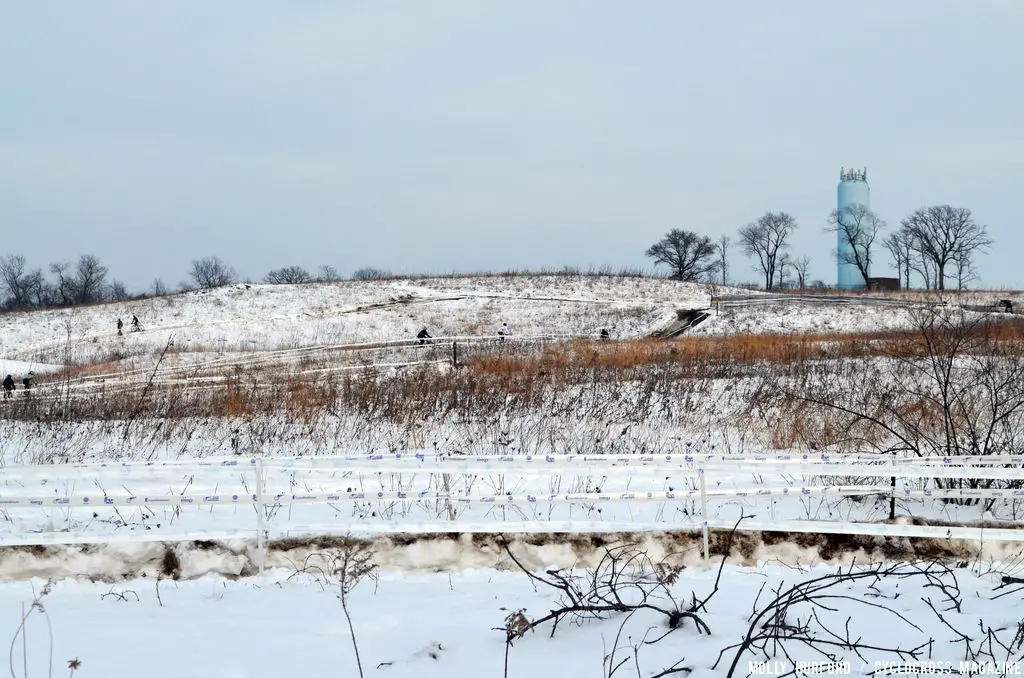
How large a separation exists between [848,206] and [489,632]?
71634 mm

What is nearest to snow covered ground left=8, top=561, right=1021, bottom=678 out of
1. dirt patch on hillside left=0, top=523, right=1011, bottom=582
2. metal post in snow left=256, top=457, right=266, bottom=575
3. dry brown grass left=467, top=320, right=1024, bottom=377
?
metal post in snow left=256, top=457, right=266, bottom=575

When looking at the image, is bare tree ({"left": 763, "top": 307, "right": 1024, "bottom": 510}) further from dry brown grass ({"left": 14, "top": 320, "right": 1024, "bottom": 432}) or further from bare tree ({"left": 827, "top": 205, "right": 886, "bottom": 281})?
bare tree ({"left": 827, "top": 205, "right": 886, "bottom": 281})

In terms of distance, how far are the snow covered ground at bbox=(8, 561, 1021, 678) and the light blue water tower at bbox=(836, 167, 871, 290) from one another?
69.0m

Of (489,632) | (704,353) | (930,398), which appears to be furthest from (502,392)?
(489,632)

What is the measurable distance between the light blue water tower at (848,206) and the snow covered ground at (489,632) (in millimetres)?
68990

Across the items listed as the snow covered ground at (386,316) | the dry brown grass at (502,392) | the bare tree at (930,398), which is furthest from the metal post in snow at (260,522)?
the snow covered ground at (386,316)

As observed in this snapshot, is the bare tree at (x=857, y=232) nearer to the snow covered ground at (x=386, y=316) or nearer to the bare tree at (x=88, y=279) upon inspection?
the snow covered ground at (x=386, y=316)

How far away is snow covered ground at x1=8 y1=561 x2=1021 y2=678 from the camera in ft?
10.6

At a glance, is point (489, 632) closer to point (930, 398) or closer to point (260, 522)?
point (260, 522)

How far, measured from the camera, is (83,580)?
23.1 ft

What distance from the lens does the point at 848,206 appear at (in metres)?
67.0

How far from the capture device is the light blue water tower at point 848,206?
6712 cm

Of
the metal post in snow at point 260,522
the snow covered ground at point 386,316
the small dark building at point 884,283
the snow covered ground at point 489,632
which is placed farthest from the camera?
the small dark building at point 884,283

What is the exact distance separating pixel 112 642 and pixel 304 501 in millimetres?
3436
